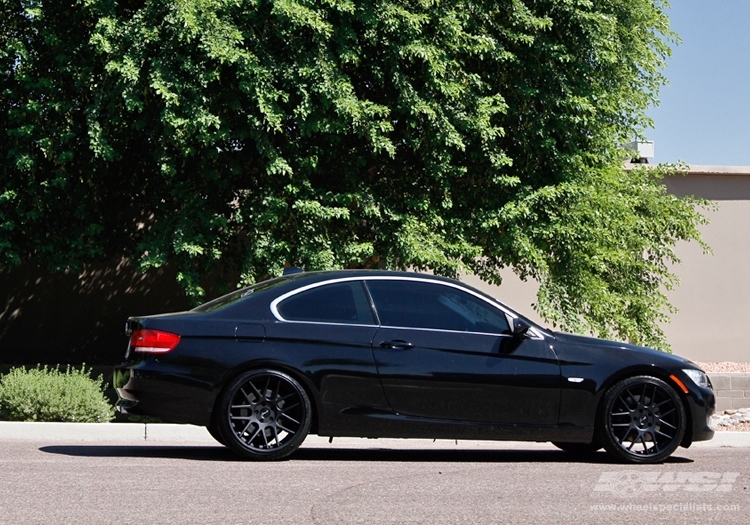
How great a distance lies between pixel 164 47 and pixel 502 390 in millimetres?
7613

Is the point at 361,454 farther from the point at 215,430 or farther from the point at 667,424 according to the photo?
the point at 667,424

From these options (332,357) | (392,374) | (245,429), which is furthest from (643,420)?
(245,429)

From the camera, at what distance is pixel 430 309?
909cm

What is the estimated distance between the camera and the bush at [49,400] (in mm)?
11820

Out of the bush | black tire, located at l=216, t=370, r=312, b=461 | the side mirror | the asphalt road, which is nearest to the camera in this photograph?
the asphalt road

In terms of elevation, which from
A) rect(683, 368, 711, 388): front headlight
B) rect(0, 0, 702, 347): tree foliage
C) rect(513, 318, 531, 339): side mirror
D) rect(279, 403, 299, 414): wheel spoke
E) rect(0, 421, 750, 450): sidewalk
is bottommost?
rect(0, 421, 750, 450): sidewalk

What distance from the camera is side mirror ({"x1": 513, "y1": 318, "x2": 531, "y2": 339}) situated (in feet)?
29.1

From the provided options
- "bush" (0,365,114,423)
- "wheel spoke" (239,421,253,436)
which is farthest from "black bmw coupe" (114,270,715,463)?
"bush" (0,365,114,423)

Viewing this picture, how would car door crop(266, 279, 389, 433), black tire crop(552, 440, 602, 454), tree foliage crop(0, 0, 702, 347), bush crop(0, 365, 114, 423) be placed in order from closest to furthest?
1. car door crop(266, 279, 389, 433)
2. black tire crop(552, 440, 602, 454)
3. bush crop(0, 365, 114, 423)
4. tree foliage crop(0, 0, 702, 347)

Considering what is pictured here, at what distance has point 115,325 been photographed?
67.5 ft

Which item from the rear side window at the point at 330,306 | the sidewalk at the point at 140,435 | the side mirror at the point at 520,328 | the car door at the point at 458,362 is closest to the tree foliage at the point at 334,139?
the sidewalk at the point at 140,435

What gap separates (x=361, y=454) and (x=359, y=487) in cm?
232

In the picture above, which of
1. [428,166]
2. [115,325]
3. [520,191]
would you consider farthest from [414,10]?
[115,325]

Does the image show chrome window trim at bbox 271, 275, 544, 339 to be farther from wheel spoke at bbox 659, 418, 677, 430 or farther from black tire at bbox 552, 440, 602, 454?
black tire at bbox 552, 440, 602, 454
